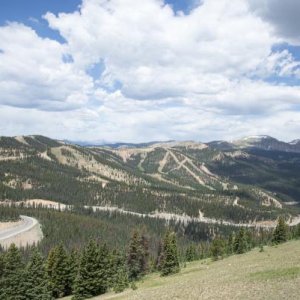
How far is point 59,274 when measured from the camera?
88875mm

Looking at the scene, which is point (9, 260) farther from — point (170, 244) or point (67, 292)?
point (170, 244)

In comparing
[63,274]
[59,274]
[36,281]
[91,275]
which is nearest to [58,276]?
[59,274]

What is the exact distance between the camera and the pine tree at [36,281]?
77.1 meters

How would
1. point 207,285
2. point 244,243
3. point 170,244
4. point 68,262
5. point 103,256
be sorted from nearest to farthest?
point 207,285, point 103,256, point 68,262, point 170,244, point 244,243

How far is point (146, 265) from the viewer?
109 m

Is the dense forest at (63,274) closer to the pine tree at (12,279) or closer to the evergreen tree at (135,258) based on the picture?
the pine tree at (12,279)

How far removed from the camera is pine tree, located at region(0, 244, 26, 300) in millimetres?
75500

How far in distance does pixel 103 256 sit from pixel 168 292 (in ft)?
118

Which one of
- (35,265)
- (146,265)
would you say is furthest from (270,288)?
(146,265)

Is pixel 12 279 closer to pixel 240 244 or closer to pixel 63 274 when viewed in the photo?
pixel 63 274

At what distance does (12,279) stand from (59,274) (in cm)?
1396

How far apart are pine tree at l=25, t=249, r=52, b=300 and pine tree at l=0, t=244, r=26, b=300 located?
1.05 meters

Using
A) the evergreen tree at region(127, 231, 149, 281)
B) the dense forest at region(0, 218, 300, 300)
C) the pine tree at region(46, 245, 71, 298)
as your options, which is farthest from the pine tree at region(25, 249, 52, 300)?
the evergreen tree at region(127, 231, 149, 281)

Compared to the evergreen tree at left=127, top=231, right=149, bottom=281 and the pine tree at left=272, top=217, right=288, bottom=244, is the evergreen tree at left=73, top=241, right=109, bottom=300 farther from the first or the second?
the pine tree at left=272, top=217, right=288, bottom=244
